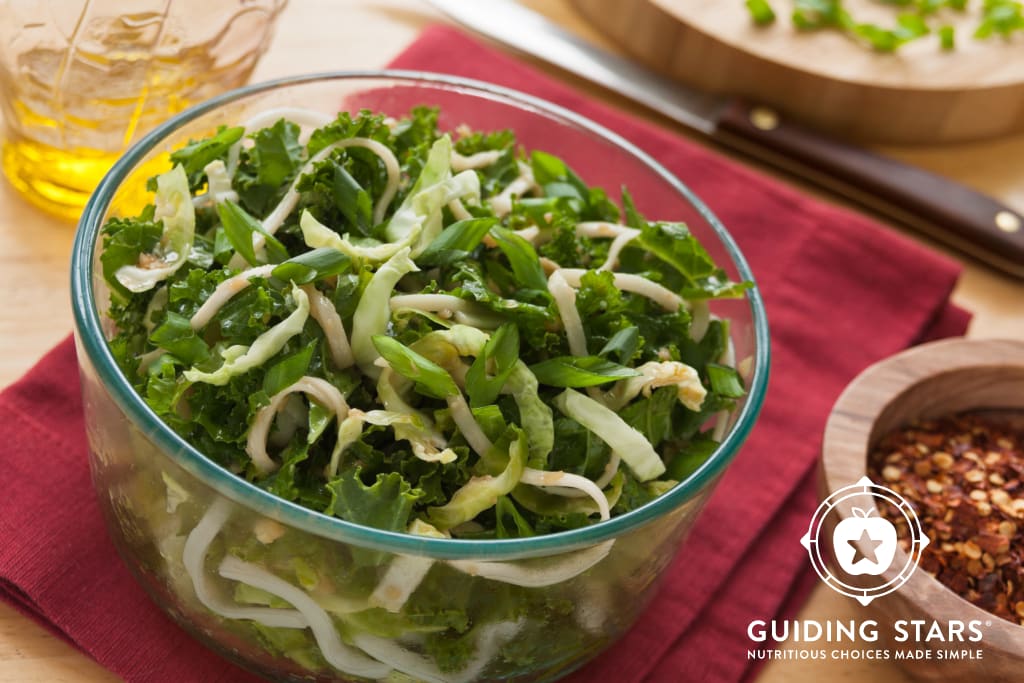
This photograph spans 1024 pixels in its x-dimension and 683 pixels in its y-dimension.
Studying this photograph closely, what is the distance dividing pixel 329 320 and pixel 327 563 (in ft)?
0.93

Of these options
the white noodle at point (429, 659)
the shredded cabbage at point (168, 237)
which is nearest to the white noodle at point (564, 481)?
the white noodle at point (429, 659)

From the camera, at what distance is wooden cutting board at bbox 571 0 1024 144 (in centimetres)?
232

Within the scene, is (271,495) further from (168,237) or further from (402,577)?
(168,237)

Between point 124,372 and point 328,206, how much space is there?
32 cm

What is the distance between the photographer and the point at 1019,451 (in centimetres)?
170

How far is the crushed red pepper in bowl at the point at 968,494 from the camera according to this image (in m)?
1.50

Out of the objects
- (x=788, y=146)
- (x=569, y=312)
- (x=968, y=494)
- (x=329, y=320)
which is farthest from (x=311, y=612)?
(x=788, y=146)

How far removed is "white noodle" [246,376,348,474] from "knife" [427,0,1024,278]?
1.30 meters

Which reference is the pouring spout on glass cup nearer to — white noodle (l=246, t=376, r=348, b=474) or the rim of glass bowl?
the rim of glass bowl

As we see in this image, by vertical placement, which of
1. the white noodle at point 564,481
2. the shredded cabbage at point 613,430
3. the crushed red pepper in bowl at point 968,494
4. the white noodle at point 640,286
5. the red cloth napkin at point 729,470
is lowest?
the red cloth napkin at point 729,470

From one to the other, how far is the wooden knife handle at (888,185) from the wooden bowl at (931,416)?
47 cm

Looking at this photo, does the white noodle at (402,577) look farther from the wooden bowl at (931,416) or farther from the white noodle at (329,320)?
the wooden bowl at (931,416)

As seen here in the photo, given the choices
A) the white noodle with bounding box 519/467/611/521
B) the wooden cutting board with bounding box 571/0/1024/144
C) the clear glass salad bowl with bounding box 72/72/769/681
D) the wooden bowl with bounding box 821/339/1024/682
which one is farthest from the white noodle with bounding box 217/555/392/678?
the wooden cutting board with bounding box 571/0/1024/144

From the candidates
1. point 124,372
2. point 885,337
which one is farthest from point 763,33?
point 124,372
